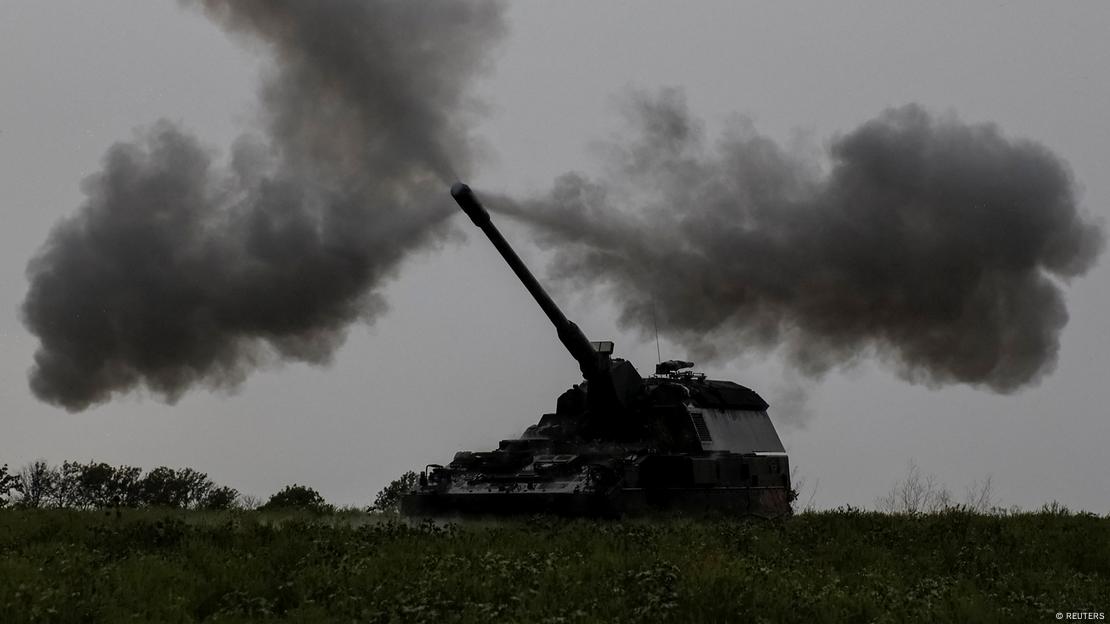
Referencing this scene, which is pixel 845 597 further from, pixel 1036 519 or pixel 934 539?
pixel 1036 519

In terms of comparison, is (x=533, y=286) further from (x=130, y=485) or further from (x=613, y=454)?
(x=130, y=485)

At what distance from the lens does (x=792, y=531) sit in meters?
18.2

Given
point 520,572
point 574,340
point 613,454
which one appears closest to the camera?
point 520,572

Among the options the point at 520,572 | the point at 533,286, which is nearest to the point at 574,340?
the point at 533,286

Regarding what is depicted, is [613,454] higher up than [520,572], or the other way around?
[613,454]

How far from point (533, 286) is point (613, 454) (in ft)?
9.77

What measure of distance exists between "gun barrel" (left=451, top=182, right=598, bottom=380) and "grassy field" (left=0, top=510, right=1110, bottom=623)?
365cm

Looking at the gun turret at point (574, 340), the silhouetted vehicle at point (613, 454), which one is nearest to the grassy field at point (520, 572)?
the silhouetted vehicle at point (613, 454)

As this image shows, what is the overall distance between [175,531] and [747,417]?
37.6 feet

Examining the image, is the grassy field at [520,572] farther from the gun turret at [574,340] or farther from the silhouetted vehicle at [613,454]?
the gun turret at [574,340]

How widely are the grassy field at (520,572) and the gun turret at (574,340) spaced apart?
11.6ft

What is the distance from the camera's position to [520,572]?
44.6 ft

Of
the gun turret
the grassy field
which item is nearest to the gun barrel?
the gun turret

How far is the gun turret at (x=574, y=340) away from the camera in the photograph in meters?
20.2
